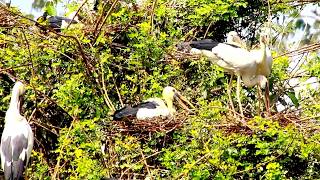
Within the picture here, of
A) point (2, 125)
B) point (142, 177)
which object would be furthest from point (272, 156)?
point (2, 125)

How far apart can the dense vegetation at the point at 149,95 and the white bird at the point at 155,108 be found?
151mm

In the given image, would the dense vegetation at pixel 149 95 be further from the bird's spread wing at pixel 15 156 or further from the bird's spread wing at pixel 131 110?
the bird's spread wing at pixel 15 156

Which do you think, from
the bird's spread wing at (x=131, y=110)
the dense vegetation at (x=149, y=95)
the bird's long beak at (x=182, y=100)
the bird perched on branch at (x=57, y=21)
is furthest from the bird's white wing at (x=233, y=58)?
the bird perched on branch at (x=57, y=21)

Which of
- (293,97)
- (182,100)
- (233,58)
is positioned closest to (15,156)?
(182,100)

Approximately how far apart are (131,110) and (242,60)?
120 centimetres

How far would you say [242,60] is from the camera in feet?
24.3

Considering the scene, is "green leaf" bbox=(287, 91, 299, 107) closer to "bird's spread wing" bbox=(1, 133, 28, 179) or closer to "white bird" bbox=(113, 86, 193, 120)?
"white bird" bbox=(113, 86, 193, 120)

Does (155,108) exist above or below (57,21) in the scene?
below

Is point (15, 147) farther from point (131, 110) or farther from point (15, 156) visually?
point (131, 110)

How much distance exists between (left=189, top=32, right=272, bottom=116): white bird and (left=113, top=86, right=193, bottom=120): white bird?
50 cm

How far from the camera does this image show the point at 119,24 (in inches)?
321

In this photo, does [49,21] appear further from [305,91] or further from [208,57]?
[305,91]

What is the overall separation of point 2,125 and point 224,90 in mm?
2360

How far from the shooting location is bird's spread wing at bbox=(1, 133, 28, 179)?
21.4 ft
